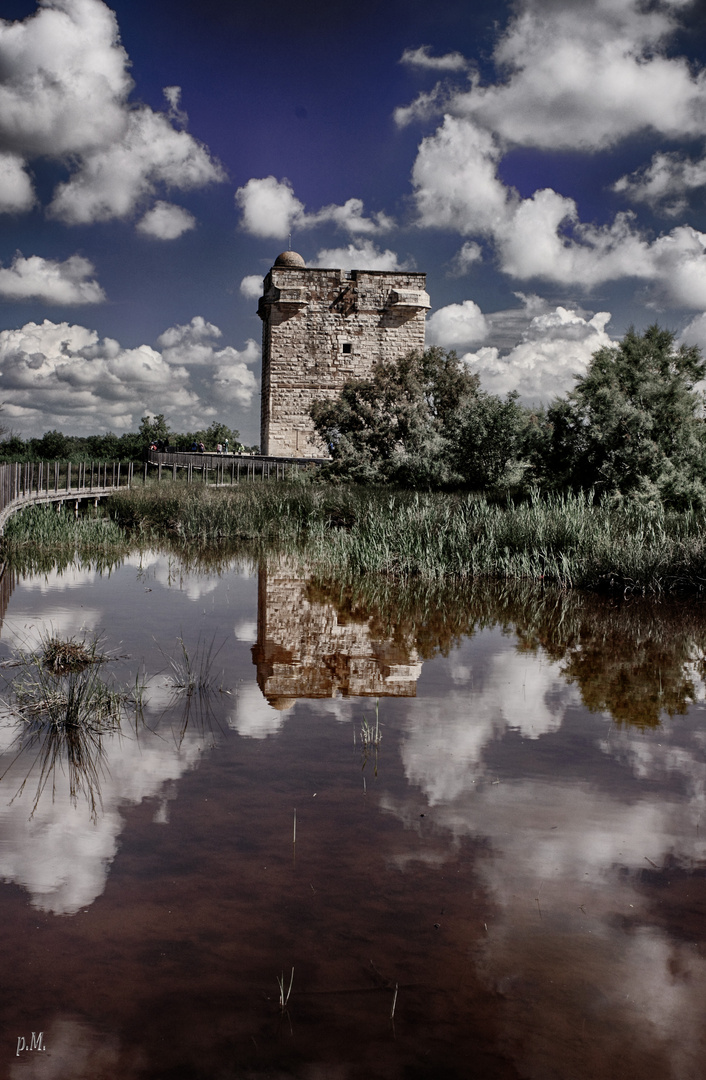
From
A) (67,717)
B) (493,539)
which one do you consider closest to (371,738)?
(67,717)

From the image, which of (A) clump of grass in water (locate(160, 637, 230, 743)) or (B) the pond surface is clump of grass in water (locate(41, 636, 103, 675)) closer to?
(B) the pond surface

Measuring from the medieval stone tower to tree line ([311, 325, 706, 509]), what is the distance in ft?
43.5

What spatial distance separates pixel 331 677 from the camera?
5.25 metres

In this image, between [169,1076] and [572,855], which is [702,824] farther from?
[169,1076]

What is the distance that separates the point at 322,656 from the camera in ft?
19.2

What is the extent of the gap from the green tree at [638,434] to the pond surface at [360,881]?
787 centimetres

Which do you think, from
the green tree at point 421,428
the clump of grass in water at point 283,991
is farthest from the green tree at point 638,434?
the clump of grass in water at point 283,991

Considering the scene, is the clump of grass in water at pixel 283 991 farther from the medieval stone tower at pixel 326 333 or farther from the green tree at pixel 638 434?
the medieval stone tower at pixel 326 333

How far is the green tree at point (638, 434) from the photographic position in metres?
12.3

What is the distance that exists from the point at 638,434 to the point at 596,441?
2.17ft

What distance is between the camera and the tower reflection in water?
4.99 metres

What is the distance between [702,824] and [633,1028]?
1.35 m

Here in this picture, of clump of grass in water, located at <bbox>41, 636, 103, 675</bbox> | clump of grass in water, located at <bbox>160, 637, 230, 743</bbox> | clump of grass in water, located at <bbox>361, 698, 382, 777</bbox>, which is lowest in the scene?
clump of grass in water, located at <bbox>361, 698, 382, 777</bbox>

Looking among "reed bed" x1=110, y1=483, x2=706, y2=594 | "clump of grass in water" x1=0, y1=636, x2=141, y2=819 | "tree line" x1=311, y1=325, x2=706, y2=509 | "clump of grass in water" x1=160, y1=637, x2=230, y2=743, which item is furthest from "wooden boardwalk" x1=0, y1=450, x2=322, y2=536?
"clump of grass in water" x1=0, y1=636, x2=141, y2=819
